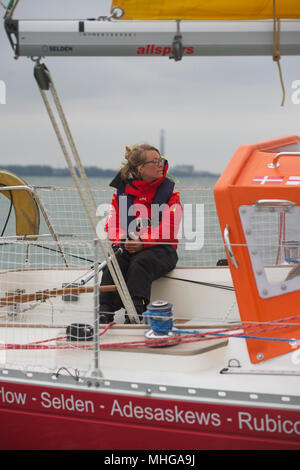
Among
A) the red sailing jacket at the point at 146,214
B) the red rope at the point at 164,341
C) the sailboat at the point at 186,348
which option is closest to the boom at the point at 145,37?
the sailboat at the point at 186,348

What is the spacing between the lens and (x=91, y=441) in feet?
9.87

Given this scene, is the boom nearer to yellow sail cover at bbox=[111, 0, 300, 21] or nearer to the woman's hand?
yellow sail cover at bbox=[111, 0, 300, 21]

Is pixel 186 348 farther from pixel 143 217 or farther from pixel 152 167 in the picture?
pixel 152 167

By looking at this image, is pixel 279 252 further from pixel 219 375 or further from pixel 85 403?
pixel 85 403

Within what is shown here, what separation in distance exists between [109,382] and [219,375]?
591 mm

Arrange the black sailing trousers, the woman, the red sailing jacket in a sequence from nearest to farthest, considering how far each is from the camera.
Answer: the black sailing trousers, the woman, the red sailing jacket

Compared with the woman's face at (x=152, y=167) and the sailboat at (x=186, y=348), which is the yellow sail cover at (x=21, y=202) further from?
the sailboat at (x=186, y=348)

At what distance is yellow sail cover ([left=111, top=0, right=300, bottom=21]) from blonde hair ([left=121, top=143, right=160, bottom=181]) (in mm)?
1499

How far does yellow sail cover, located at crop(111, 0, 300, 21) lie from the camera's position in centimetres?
288

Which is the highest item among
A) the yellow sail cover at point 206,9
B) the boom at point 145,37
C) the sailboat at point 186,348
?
the yellow sail cover at point 206,9

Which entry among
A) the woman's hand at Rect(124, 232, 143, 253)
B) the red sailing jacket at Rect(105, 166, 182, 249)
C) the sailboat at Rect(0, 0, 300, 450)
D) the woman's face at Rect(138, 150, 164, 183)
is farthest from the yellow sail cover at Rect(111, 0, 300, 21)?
the woman's hand at Rect(124, 232, 143, 253)

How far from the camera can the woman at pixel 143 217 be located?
416 cm

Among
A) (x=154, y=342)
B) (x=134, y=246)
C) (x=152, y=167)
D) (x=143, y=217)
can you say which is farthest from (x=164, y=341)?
(x=152, y=167)
